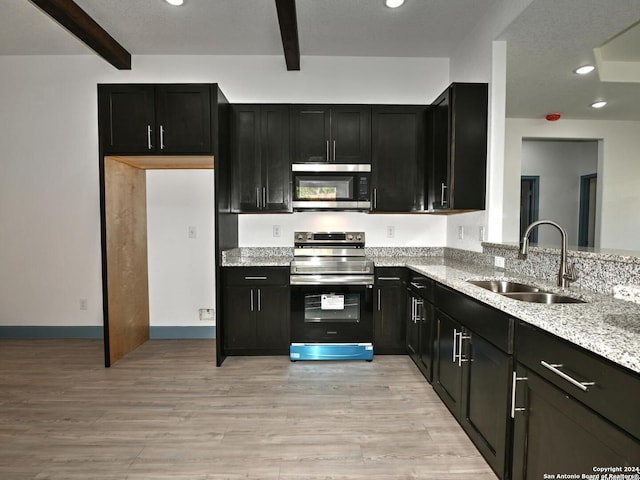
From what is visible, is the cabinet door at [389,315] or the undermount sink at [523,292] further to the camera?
the cabinet door at [389,315]

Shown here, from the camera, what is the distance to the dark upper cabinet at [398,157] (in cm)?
351

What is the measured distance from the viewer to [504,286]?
2266 mm

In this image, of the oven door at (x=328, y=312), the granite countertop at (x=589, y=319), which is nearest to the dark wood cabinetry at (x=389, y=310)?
the oven door at (x=328, y=312)

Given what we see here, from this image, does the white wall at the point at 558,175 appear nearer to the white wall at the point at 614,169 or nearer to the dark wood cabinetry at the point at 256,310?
the white wall at the point at 614,169

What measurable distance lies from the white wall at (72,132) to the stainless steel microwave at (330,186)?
555mm

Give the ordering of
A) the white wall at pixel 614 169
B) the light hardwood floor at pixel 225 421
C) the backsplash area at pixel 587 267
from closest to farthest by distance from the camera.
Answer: the backsplash area at pixel 587 267 → the light hardwood floor at pixel 225 421 → the white wall at pixel 614 169

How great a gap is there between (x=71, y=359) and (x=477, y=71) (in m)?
4.64

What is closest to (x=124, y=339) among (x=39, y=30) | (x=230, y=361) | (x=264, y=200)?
(x=230, y=361)

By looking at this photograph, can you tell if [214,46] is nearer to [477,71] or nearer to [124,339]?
[477,71]

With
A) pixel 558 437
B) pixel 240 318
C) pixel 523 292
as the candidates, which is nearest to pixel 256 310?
pixel 240 318

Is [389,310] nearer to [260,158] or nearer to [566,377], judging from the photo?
[260,158]

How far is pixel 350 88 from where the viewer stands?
3863 mm

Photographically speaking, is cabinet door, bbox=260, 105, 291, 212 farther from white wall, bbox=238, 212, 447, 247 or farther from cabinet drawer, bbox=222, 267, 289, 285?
cabinet drawer, bbox=222, 267, 289, 285

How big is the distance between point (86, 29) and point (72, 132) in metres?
1.21
